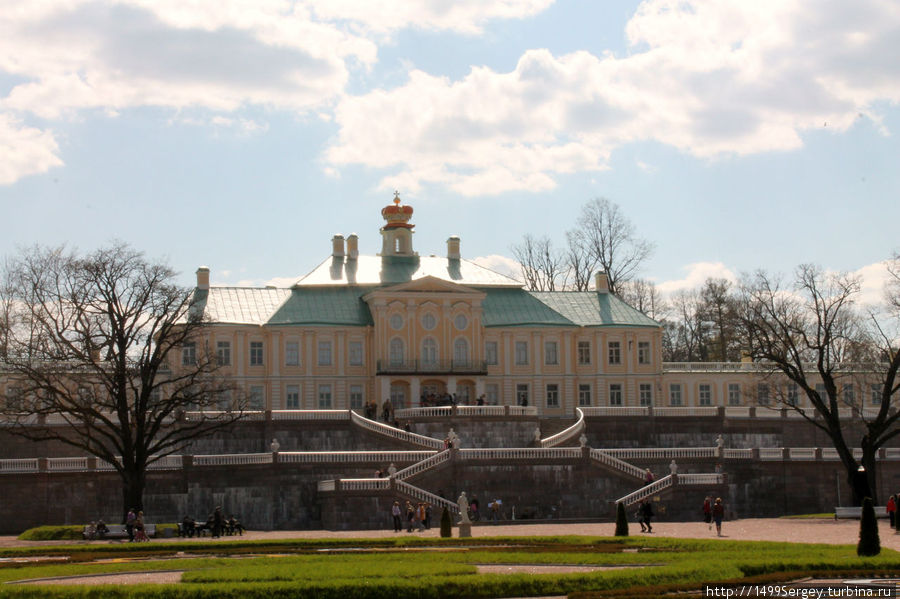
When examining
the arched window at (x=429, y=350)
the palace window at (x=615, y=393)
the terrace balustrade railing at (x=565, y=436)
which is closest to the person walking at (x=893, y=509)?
the terrace balustrade railing at (x=565, y=436)

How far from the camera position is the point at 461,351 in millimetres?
69438

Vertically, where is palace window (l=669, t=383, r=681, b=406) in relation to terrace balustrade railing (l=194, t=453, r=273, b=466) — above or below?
above

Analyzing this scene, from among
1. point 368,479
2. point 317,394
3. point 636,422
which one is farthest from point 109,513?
point 636,422

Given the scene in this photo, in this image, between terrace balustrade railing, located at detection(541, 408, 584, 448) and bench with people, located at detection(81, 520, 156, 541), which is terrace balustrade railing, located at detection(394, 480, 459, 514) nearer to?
bench with people, located at detection(81, 520, 156, 541)

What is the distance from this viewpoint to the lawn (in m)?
21.9

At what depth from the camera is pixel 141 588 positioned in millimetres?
21906

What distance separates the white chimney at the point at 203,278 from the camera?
71062 mm

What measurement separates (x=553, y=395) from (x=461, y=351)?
595cm

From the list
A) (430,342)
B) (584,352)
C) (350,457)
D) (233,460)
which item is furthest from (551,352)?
(233,460)

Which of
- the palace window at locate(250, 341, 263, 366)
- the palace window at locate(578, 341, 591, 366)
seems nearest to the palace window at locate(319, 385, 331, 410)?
the palace window at locate(250, 341, 263, 366)

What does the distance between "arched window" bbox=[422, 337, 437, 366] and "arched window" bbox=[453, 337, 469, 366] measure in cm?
111

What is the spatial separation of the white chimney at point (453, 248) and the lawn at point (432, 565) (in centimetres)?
4245

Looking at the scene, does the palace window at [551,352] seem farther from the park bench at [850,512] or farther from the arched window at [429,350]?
the park bench at [850,512]

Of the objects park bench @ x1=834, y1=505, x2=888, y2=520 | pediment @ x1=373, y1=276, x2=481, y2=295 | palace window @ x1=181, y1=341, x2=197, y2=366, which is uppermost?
pediment @ x1=373, y1=276, x2=481, y2=295
